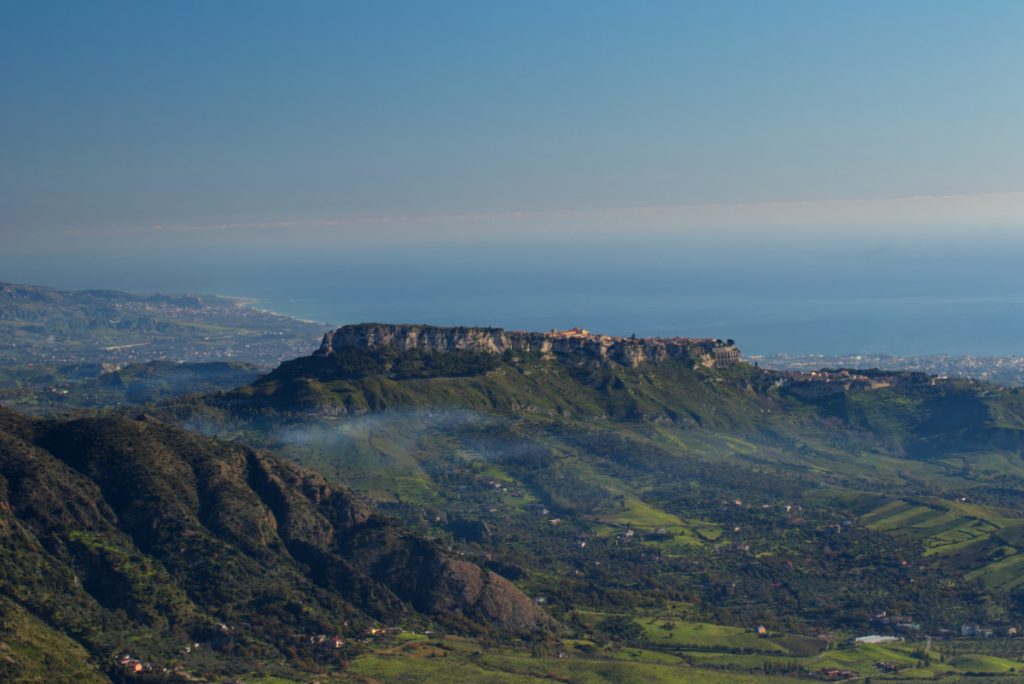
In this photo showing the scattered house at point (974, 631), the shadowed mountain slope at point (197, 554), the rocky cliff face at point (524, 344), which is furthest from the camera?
the rocky cliff face at point (524, 344)

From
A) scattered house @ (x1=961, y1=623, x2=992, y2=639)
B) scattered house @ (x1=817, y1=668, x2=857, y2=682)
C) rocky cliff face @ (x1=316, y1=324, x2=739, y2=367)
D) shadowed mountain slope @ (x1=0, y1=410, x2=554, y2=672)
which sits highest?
rocky cliff face @ (x1=316, y1=324, x2=739, y2=367)

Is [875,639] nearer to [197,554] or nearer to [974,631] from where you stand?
[974,631]

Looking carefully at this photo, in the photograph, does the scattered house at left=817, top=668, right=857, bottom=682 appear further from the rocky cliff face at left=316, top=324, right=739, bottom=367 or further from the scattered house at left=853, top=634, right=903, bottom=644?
the rocky cliff face at left=316, top=324, right=739, bottom=367

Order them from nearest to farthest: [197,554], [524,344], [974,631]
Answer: [197,554]
[974,631]
[524,344]

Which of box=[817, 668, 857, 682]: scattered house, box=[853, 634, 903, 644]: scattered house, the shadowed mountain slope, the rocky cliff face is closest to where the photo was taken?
the shadowed mountain slope

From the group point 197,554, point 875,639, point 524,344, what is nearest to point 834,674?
point 875,639

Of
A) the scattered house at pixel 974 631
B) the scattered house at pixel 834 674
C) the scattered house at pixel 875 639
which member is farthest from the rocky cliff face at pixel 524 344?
the scattered house at pixel 834 674

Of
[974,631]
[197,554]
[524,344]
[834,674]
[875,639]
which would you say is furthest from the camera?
[524,344]

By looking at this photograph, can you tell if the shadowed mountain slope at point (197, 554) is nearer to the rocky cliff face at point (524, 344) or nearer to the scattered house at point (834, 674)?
the scattered house at point (834, 674)

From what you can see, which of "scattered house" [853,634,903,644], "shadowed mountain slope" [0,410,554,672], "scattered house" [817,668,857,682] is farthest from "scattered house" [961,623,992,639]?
"shadowed mountain slope" [0,410,554,672]

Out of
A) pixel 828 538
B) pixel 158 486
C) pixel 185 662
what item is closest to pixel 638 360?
pixel 828 538
